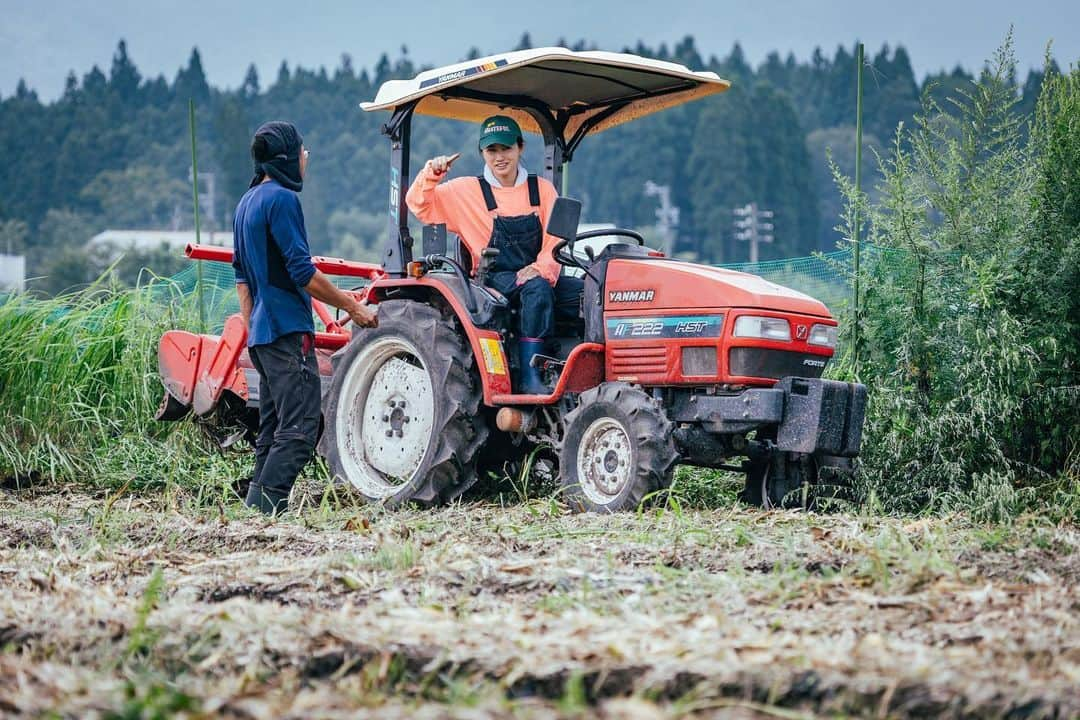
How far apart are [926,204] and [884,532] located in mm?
2932

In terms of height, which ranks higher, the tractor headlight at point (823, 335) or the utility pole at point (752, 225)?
the utility pole at point (752, 225)

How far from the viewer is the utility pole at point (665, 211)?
68.8m

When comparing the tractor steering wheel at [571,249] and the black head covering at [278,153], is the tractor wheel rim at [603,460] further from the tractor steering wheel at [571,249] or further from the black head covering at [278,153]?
the black head covering at [278,153]

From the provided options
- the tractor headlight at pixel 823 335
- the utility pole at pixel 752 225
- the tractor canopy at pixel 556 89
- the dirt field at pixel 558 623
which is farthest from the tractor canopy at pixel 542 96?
the utility pole at pixel 752 225

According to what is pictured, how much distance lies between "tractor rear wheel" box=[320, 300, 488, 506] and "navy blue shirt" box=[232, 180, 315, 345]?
74 centimetres

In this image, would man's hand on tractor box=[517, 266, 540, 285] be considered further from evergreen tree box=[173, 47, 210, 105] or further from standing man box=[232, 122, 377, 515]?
evergreen tree box=[173, 47, 210, 105]

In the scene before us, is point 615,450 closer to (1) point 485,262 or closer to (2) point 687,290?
(2) point 687,290

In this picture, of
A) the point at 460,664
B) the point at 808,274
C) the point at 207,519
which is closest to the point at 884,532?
the point at 460,664

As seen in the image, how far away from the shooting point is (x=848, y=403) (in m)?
6.48

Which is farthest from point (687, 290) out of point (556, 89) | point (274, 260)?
point (274, 260)

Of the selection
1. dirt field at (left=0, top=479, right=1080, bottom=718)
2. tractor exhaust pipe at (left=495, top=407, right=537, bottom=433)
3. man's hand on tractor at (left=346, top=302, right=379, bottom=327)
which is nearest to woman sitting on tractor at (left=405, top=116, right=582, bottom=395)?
tractor exhaust pipe at (left=495, top=407, right=537, bottom=433)

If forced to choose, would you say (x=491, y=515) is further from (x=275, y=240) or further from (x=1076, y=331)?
(x=1076, y=331)

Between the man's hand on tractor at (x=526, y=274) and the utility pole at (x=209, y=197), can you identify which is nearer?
the man's hand on tractor at (x=526, y=274)

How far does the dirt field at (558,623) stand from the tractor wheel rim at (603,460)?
2.68 ft
